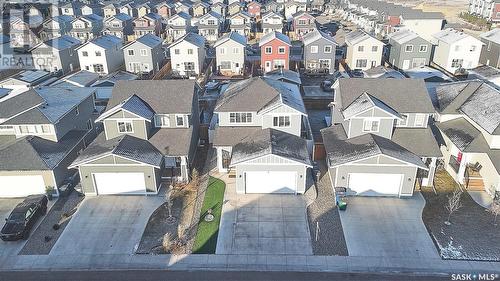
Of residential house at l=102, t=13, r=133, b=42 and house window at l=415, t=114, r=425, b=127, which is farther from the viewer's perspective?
residential house at l=102, t=13, r=133, b=42

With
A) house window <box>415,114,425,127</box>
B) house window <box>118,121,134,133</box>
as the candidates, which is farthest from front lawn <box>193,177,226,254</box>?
house window <box>415,114,425,127</box>

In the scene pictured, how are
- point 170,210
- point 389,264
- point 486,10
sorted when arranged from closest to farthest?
point 389,264, point 170,210, point 486,10

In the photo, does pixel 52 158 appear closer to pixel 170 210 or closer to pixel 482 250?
pixel 170 210

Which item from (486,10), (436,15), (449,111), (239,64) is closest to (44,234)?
(449,111)

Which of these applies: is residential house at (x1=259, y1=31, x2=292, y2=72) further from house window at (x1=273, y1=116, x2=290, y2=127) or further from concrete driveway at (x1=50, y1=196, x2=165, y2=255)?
concrete driveway at (x1=50, y1=196, x2=165, y2=255)

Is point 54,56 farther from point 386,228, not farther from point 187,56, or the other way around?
point 386,228
